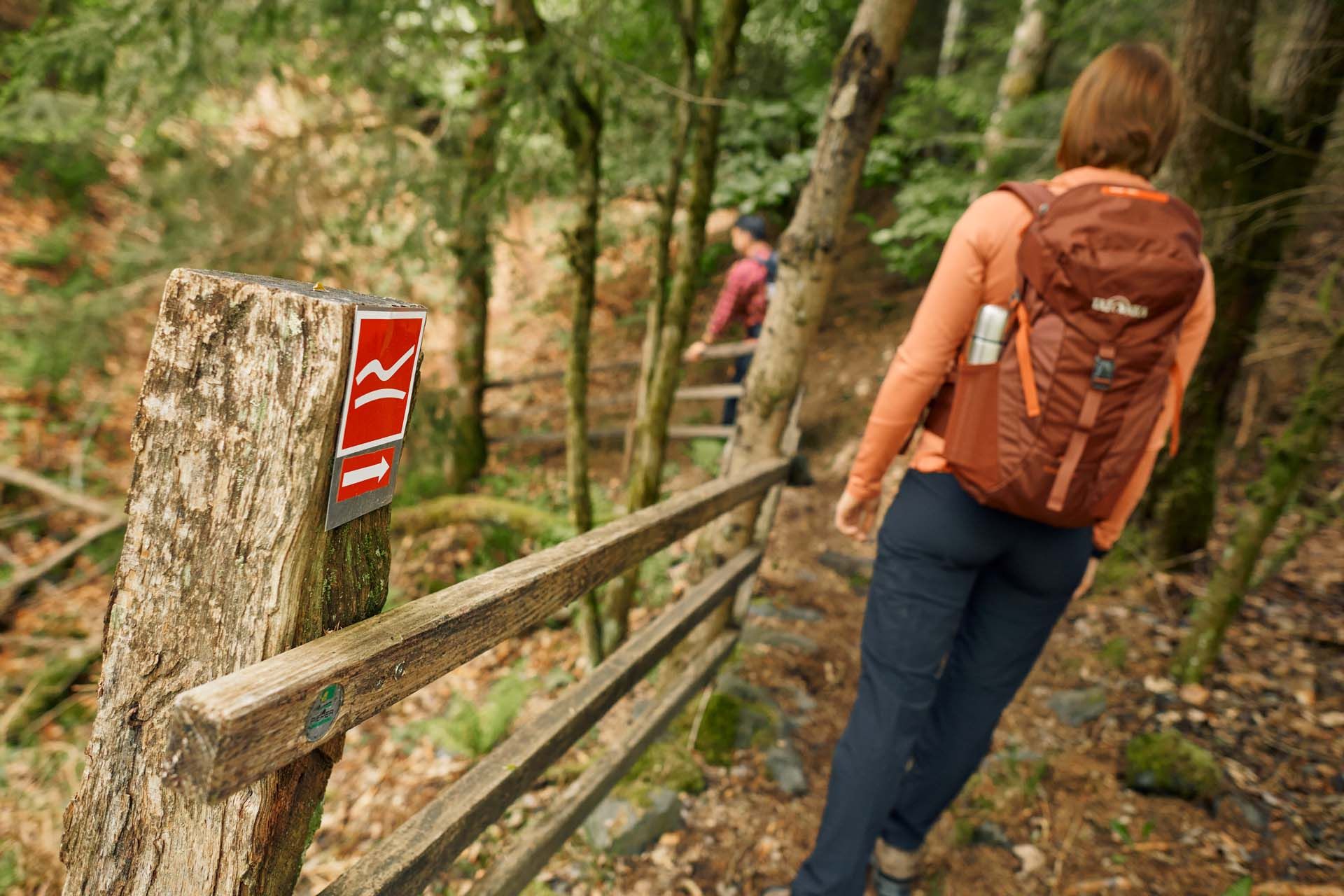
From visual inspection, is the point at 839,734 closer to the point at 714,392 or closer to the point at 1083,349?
the point at 1083,349

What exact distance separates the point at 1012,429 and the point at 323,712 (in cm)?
156

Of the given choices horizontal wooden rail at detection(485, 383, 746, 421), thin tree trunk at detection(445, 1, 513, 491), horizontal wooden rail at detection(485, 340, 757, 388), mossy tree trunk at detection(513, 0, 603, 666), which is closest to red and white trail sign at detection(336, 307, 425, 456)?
mossy tree trunk at detection(513, 0, 603, 666)

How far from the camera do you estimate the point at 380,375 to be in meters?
0.91

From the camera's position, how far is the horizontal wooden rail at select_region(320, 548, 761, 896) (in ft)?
4.19

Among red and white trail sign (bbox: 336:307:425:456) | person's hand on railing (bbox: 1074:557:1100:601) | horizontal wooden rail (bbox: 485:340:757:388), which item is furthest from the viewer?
horizontal wooden rail (bbox: 485:340:757:388)

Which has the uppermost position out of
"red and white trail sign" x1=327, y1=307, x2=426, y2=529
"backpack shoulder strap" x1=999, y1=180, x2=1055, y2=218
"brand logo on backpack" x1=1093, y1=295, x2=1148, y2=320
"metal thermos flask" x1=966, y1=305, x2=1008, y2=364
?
"backpack shoulder strap" x1=999, y1=180, x2=1055, y2=218

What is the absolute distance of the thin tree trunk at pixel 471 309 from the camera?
3.63m

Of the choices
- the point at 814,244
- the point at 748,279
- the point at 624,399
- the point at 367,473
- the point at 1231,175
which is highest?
the point at 1231,175

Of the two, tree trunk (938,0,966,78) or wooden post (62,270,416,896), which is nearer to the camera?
wooden post (62,270,416,896)

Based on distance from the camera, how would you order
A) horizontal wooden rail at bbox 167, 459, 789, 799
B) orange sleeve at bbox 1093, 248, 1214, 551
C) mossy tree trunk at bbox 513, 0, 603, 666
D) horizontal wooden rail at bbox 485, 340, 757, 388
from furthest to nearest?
horizontal wooden rail at bbox 485, 340, 757, 388 < mossy tree trunk at bbox 513, 0, 603, 666 < orange sleeve at bbox 1093, 248, 1214, 551 < horizontal wooden rail at bbox 167, 459, 789, 799

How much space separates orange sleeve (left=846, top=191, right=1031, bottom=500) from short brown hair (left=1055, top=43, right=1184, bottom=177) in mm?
280

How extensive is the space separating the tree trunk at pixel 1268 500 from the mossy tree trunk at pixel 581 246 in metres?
3.16

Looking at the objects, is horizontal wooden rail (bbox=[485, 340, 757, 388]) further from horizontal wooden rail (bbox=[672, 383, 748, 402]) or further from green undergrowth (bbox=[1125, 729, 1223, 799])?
green undergrowth (bbox=[1125, 729, 1223, 799])

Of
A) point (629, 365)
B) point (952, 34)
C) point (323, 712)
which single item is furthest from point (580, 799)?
point (952, 34)
